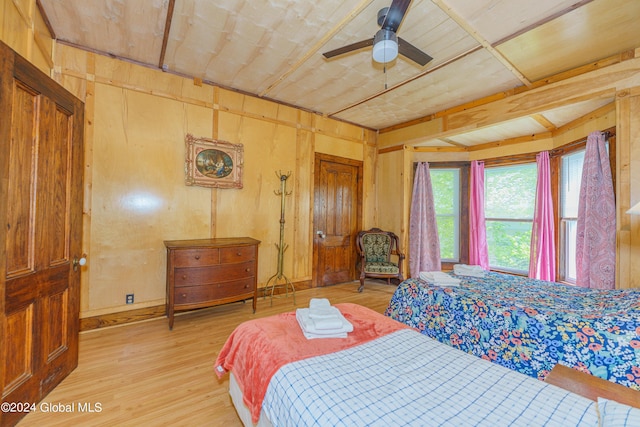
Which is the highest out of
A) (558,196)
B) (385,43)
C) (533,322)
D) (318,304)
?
(385,43)

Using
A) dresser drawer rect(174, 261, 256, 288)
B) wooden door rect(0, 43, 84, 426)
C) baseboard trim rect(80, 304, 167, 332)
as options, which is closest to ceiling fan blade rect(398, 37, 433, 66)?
wooden door rect(0, 43, 84, 426)

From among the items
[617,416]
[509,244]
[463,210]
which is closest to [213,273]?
[617,416]

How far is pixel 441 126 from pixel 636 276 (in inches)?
112

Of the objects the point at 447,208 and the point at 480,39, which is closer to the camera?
the point at 480,39

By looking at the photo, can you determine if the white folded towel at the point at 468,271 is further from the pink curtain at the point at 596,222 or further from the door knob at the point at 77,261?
the door knob at the point at 77,261

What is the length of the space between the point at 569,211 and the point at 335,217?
11.6 feet

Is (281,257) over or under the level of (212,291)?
over

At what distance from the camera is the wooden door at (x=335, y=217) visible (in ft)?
15.3

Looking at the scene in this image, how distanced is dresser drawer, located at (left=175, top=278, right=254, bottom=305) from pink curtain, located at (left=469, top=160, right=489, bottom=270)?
13.4 ft

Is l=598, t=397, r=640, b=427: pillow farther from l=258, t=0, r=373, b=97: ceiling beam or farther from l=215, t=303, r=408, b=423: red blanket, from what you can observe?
l=258, t=0, r=373, b=97: ceiling beam

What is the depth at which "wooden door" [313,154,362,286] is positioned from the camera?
4.67 m

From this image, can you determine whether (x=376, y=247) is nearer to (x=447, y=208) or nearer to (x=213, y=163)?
(x=447, y=208)

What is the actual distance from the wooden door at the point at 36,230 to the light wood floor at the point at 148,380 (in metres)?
0.18

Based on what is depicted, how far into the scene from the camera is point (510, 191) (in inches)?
190
